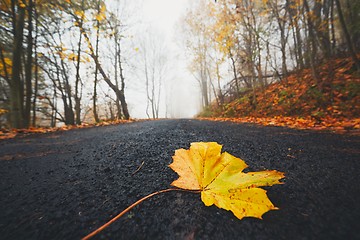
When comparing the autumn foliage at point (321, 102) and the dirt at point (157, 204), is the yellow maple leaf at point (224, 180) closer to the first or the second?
the dirt at point (157, 204)

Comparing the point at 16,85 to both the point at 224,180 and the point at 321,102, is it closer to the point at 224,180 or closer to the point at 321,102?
the point at 224,180

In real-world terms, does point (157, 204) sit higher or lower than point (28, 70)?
lower

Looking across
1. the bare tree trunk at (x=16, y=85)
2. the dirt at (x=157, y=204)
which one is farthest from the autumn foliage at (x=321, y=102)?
the bare tree trunk at (x=16, y=85)

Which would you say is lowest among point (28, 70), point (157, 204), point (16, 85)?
point (157, 204)

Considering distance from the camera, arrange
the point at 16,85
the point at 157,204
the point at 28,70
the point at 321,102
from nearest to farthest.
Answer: the point at 157,204 < the point at 16,85 < the point at 321,102 < the point at 28,70

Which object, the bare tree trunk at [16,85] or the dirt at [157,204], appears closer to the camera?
the dirt at [157,204]

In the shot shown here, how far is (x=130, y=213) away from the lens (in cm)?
60

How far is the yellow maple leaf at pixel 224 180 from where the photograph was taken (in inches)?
23.1

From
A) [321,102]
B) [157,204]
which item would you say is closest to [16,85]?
[157,204]

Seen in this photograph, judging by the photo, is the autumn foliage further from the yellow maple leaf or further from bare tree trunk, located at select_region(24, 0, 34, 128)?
bare tree trunk, located at select_region(24, 0, 34, 128)

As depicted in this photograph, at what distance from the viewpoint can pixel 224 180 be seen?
Answer: 719mm

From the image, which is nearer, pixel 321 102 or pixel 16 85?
pixel 16 85

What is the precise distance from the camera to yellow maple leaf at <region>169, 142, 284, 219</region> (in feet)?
1.92

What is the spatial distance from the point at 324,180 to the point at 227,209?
608 mm
